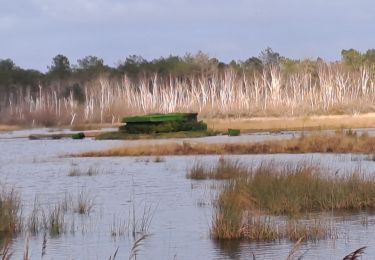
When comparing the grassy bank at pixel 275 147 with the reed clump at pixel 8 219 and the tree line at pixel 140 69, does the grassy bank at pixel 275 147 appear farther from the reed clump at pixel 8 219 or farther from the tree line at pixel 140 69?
the tree line at pixel 140 69

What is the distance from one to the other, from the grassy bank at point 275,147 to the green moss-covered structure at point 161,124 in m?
13.7

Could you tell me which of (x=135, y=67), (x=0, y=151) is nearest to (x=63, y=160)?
(x=0, y=151)

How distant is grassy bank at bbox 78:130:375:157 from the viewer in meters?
38.3

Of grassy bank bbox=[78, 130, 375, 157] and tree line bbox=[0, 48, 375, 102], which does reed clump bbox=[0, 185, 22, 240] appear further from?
tree line bbox=[0, 48, 375, 102]

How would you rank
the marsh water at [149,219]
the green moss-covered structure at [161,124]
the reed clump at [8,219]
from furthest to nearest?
the green moss-covered structure at [161,124] < the reed clump at [8,219] < the marsh water at [149,219]

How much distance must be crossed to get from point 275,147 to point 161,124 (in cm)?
1945

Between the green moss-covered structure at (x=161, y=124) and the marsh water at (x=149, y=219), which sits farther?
the green moss-covered structure at (x=161, y=124)

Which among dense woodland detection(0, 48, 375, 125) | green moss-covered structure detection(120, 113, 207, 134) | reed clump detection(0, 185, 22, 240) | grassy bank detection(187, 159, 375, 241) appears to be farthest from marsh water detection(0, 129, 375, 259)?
dense woodland detection(0, 48, 375, 125)

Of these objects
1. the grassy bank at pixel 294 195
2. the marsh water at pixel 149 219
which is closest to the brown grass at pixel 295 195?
the grassy bank at pixel 294 195

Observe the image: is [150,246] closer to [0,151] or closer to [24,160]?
[24,160]

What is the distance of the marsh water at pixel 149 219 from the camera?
46.4ft

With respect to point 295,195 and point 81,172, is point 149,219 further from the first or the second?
point 81,172

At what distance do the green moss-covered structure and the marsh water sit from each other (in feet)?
75.9

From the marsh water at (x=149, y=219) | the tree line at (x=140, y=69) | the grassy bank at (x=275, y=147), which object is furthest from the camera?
the tree line at (x=140, y=69)
